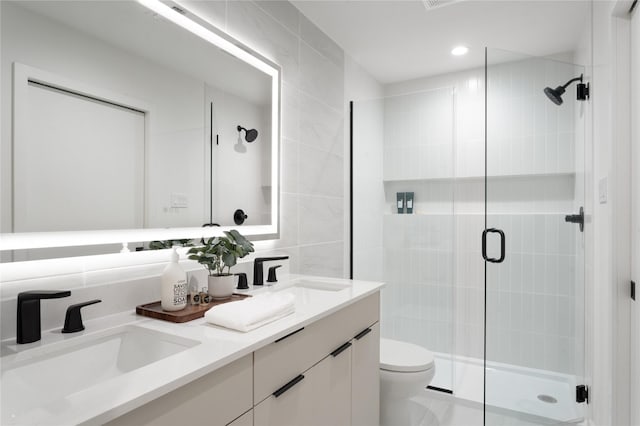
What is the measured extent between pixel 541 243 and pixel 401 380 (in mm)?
1086

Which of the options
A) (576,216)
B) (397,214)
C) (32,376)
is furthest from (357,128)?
(32,376)

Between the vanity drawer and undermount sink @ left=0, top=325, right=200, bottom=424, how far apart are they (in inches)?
8.2

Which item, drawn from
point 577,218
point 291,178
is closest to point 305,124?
point 291,178

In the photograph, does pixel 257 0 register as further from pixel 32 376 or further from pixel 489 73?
pixel 32 376

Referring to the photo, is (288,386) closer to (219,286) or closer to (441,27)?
(219,286)

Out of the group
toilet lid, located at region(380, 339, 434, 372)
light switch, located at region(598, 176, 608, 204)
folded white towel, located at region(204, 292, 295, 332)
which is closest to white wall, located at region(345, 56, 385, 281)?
toilet lid, located at region(380, 339, 434, 372)

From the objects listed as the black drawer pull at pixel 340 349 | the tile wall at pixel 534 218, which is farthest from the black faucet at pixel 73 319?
the tile wall at pixel 534 218

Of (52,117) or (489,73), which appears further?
(489,73)

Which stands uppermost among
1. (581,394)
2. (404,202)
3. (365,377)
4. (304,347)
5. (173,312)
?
(404,202)

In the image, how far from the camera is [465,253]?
282cm

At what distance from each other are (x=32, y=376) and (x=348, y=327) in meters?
1.00

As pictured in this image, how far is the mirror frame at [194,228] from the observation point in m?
1.07

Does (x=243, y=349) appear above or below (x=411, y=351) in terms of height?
above

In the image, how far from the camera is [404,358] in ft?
6.79
